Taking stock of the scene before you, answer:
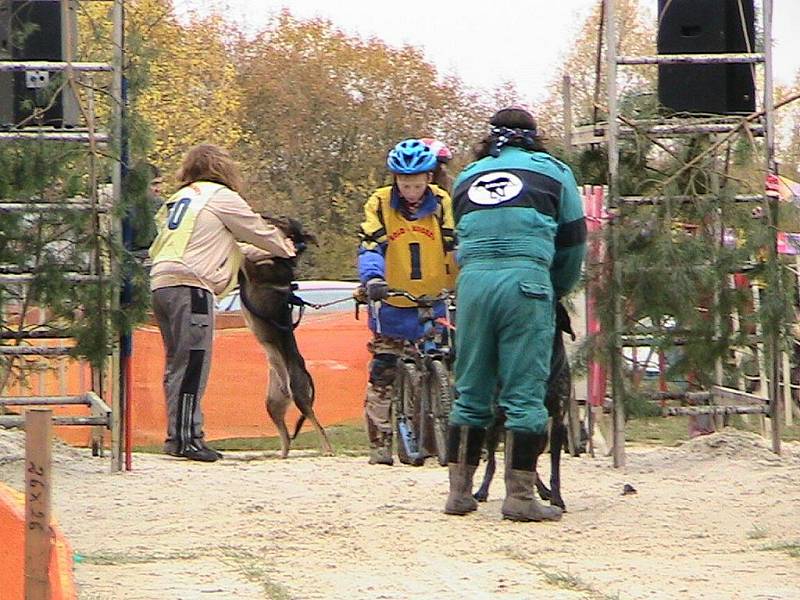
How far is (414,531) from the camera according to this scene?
301 inches

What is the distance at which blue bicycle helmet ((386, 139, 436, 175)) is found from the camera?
10609 mm

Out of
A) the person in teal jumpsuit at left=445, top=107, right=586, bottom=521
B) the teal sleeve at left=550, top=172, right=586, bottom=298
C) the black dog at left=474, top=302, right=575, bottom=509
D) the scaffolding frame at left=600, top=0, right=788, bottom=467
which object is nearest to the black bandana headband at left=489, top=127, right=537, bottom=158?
the person in teal jumpsuit at left=445, top=107, right=586, bottom=521

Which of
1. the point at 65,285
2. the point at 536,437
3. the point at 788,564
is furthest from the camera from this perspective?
the point at 65,285

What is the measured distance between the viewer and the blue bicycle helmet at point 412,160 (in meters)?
10.6

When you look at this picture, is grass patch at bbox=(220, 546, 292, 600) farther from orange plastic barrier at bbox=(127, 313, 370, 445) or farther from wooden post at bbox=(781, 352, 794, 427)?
wooden post at bbox=(781, 352, 794, 427)

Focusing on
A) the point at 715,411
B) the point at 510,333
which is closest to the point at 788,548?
the point at 510,333

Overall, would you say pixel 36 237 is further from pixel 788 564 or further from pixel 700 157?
pixel 788 564

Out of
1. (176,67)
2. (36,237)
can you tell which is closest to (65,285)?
(36,237)

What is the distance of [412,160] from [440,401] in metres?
1.44

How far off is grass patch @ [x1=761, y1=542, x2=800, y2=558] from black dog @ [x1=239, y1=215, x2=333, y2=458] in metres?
5.34

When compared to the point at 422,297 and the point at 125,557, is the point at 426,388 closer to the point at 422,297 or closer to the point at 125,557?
the point at 422,297

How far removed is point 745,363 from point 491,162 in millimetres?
3363

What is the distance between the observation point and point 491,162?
26.7ft

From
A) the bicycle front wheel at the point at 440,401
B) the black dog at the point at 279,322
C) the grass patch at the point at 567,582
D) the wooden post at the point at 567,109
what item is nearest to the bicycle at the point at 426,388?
the bicycle front wheel at the point at 440,401
